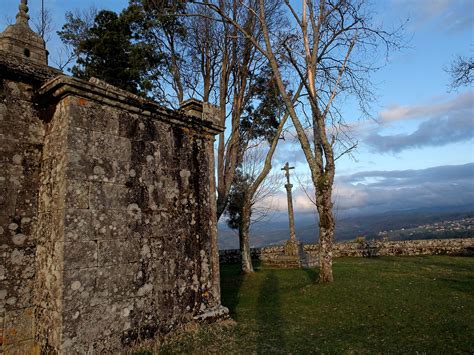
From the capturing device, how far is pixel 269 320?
653cm

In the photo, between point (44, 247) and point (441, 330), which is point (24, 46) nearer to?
point (44, 247)

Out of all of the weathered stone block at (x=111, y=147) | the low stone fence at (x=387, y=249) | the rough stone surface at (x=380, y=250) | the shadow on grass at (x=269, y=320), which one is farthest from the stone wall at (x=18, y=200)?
the low stone fence at (x=387, y=249)

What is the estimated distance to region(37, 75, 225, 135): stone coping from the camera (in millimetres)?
4438

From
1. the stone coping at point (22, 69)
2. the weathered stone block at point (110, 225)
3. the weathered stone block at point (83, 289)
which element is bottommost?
the weathered stone block at point (83, 289)

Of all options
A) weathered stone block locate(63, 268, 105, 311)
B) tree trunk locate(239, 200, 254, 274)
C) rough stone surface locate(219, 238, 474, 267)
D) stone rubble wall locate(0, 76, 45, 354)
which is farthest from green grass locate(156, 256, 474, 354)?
rough stone surface locate(219, 238, 474, 267)

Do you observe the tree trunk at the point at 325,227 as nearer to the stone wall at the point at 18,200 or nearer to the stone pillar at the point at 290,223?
the stone pillar at the point at 290,223

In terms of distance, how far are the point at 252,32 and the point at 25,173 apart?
38.7ft

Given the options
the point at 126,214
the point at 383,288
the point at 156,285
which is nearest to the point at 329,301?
the point at 383,288

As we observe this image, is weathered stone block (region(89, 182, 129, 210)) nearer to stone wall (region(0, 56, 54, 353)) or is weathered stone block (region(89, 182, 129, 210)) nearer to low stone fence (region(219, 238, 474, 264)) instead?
stone wall (region(0, 56, 54, 353))

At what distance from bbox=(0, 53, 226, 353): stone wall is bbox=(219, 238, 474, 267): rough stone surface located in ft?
40.6

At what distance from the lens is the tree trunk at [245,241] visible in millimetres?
14016

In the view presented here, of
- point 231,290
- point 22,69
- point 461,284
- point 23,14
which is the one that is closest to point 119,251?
point 22,69

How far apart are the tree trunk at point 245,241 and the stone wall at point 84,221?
28.0 ft

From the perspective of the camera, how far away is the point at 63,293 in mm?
4031
